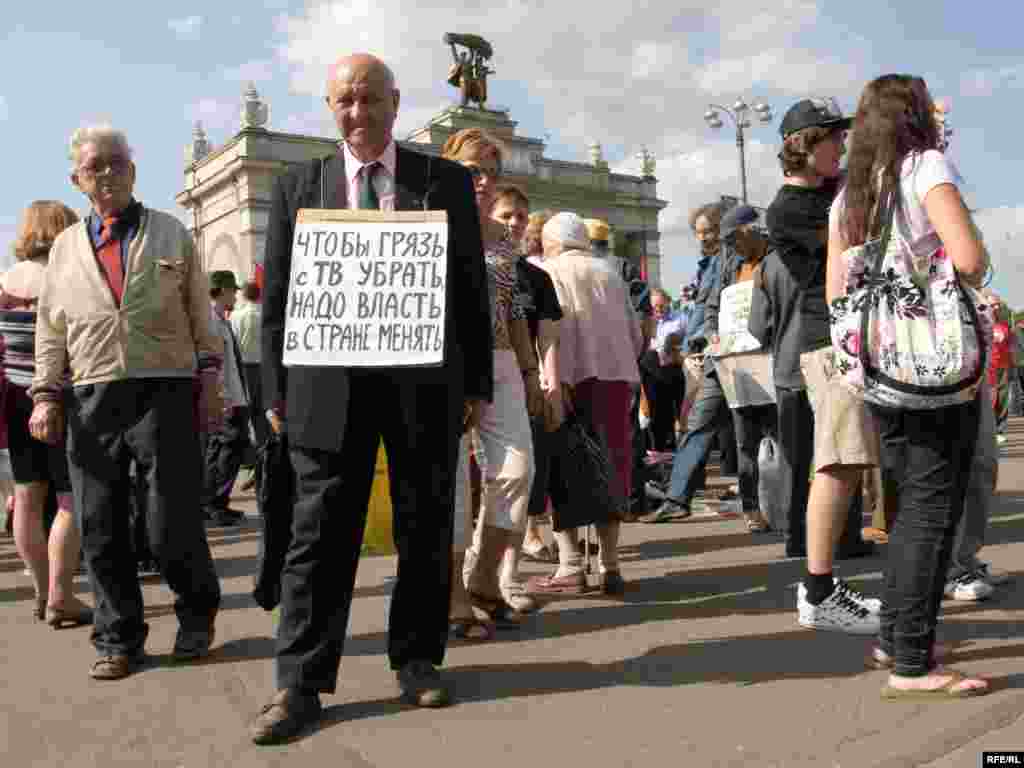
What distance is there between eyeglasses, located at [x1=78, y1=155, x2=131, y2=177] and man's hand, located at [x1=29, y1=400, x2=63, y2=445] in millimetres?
940

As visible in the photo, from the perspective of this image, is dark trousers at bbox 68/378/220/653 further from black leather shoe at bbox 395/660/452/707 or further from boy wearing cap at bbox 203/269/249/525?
boy wearing cap at bbox 203/269/249/525

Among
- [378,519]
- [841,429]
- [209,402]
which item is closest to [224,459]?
[378,519]

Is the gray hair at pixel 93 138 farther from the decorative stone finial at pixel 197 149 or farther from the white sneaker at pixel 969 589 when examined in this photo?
the decorative stone finial at pixel 197 149

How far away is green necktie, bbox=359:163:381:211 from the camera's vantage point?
371cm

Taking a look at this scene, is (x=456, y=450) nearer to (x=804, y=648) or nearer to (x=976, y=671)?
(x=804, y=648)

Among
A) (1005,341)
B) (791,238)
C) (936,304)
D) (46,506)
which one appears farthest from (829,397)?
(1005,341)

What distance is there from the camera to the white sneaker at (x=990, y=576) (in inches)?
199

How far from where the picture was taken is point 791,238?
495 centimetres

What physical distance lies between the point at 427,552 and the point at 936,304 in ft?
5.83

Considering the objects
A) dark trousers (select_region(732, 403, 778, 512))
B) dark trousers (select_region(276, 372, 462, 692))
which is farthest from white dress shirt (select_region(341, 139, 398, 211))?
dark trousers (select_region(732, 403, 778, 512))

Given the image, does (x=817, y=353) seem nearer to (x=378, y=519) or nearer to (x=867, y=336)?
(x=867, y=336)

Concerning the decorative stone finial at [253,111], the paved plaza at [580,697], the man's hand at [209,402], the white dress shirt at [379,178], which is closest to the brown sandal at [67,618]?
the paved plaza at [580,697]

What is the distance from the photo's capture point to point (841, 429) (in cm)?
435

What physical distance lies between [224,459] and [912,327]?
6.86m
